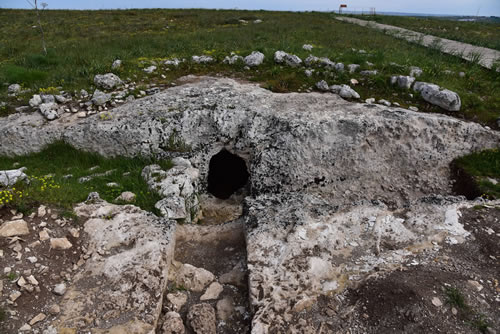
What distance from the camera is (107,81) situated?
9.84 metres

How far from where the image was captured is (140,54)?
43.9 feet

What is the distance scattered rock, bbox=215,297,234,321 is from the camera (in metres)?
4.57

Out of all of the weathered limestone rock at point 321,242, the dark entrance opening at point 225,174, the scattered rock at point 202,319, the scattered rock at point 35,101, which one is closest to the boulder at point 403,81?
the weathered limestone rock at point 321,242

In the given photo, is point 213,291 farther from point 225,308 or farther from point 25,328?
point 25,328

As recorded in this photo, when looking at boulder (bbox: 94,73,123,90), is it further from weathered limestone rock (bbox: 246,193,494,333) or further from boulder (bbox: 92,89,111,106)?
weathered limestone rock (bbox: 246,193,494,333)

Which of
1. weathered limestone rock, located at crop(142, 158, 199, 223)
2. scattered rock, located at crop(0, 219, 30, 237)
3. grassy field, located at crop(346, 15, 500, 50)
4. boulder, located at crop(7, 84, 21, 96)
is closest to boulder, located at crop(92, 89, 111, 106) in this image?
boulder, located at crop(7, 84, 21, 96)

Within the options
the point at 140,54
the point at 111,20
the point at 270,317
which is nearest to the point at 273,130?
the point at 270,317

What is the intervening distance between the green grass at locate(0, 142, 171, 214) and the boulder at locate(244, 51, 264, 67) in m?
6.09

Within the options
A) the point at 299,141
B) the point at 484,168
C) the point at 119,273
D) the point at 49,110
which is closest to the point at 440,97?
the point at 484,168

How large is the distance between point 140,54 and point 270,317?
12.4 m

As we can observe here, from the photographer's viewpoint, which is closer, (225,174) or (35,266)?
(35,266)

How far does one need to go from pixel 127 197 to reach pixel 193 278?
228 cm

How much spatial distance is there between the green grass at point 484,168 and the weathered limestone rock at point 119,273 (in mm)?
6943

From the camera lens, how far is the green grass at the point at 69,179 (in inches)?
226
